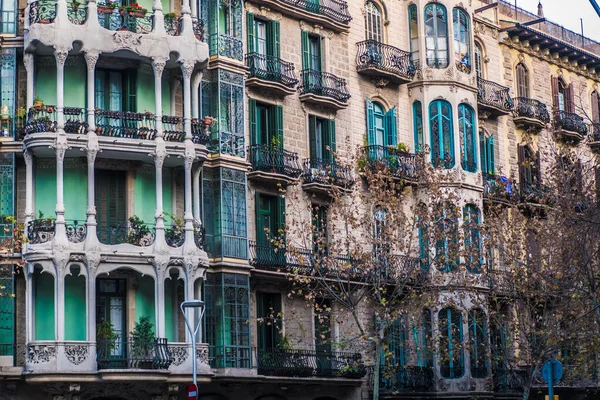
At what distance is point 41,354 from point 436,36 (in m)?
21.1

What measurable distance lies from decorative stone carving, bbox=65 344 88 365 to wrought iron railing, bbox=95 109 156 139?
6.12m

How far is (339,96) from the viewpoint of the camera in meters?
47.5

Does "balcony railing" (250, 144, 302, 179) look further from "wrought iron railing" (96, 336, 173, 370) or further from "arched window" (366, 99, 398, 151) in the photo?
"wrought iron railing" (96, 336, 173, 370)

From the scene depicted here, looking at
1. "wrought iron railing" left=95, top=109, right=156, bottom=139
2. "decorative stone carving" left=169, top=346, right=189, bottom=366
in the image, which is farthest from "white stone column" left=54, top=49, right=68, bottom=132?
"decorative stone carving" left=169, top=346, right=189, bottom=366

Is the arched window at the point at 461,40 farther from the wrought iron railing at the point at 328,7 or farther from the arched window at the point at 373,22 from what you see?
the wrought iron railing at the point at 328,7

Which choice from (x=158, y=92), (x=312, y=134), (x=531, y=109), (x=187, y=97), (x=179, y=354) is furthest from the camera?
(x=531, y=109)

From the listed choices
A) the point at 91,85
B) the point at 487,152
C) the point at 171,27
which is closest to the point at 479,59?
the point at 487,152

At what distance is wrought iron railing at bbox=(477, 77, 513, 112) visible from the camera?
53.4 metres

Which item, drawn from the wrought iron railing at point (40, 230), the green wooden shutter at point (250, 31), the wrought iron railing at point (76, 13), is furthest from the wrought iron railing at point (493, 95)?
the wrought iron railing at point (40, 230)

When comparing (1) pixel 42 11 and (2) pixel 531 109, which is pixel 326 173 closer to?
(1) pixel 42 11

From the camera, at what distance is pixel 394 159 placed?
48.5 metres

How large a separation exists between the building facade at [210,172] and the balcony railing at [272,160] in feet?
0.18

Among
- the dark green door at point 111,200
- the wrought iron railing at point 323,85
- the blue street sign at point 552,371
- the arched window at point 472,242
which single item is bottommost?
the blue street sign at point 552,371

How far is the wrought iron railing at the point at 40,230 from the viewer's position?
126ft
